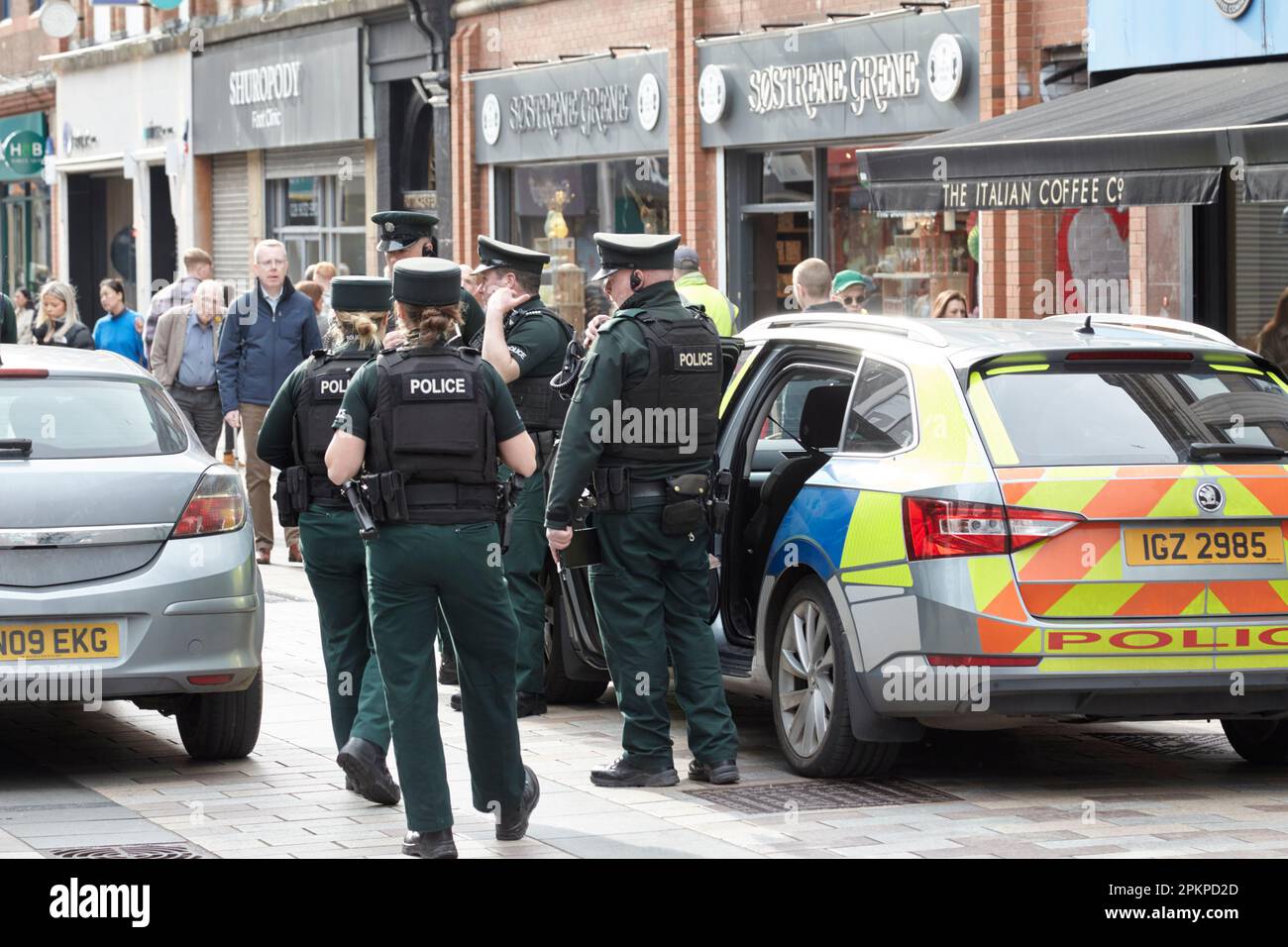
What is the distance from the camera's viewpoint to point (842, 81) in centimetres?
1811

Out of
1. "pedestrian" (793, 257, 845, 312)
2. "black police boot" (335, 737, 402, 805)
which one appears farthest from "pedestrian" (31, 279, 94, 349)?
"black police boot" (335, 737, 402, 805)

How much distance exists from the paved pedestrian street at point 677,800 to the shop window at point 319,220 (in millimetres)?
17782

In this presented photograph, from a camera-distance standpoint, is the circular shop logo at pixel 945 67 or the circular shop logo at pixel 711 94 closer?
the circular shop logo at pixel 945 67

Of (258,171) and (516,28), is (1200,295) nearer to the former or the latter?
(516,28)

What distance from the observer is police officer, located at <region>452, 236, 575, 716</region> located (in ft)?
31.0

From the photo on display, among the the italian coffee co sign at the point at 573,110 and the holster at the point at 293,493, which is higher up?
the the italian coffee co sign at the point at 573,110

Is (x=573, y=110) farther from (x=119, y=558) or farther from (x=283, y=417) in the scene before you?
(x=283, y=417)

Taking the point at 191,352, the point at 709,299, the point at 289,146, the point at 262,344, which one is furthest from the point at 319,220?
the point at 709,299

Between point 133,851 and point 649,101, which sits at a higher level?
point 649,101

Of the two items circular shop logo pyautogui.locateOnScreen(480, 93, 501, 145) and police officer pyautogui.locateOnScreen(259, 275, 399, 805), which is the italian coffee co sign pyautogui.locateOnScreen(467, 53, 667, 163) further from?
police officer pyautogui.locateOnScreen(259, 275, 399, 805)

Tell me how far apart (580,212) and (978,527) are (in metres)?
15.6

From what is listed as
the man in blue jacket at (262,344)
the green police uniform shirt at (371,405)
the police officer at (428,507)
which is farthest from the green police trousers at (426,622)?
the man in blue jacket at (262,344)

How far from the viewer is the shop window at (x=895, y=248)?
56.8 feet

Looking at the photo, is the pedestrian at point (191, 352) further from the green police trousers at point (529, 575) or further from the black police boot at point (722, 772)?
the black police boot at point (722, 772)
